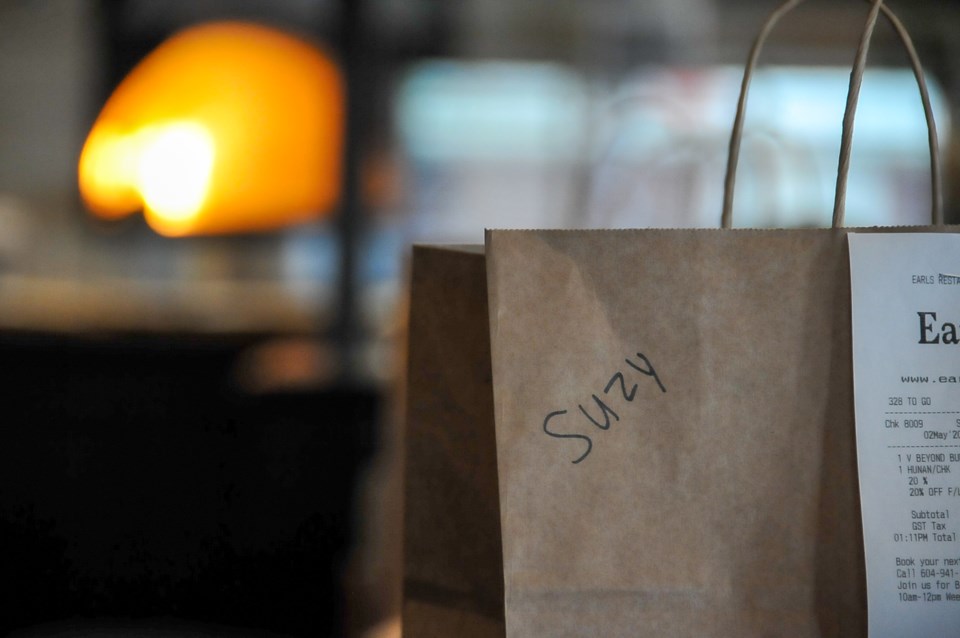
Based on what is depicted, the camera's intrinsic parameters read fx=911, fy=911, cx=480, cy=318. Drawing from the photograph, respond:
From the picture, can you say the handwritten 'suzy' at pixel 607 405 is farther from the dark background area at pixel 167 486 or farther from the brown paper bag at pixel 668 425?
the dark background area at pixel 167 486

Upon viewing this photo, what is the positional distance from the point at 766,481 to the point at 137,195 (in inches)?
117

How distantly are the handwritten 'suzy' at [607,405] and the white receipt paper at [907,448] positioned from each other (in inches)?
4.2

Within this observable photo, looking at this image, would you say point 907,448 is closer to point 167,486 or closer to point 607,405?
point 607,405

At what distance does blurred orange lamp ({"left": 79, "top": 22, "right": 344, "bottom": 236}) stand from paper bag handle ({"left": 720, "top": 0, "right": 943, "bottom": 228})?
2.44 m

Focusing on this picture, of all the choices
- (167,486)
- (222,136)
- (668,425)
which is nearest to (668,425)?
(668,425)

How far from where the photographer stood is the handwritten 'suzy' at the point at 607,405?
0.46 metres

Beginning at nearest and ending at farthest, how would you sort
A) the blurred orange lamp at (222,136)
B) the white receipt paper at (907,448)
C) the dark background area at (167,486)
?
the white receipt paper at (907,448), the dark background area at (167,486), the blurred orange lamp at (222,136)

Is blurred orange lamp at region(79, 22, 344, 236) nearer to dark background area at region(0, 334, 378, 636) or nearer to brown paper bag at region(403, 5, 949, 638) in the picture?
dark background area at region(0, 334, 378, 636)

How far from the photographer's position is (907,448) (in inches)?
18.2

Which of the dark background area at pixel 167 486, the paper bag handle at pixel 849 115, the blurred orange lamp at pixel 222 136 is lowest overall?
the dark background area at pixel 167 486

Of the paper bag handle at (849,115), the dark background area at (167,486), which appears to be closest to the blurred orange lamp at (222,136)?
the dark background area at (167,486)

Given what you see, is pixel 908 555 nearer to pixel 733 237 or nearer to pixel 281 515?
pixel 733 237

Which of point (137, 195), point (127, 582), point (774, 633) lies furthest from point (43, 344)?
point (774, 633)

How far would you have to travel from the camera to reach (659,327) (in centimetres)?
47
